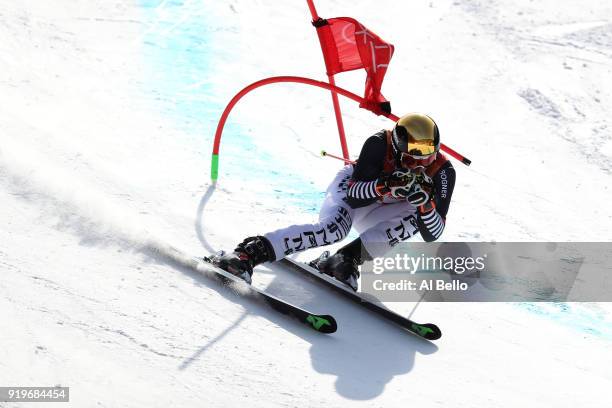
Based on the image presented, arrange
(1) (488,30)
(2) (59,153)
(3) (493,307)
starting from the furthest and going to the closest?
(1) (488,30) → (2) (59,153) → (3) (493,307)

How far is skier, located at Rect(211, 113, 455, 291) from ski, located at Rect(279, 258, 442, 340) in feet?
0.25

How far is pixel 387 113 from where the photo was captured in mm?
5777

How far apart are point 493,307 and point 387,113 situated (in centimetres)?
165

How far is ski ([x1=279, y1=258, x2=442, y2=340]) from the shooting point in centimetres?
469

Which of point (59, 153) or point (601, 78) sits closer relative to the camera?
point (59, 153)

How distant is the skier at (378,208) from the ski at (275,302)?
66 millimetres

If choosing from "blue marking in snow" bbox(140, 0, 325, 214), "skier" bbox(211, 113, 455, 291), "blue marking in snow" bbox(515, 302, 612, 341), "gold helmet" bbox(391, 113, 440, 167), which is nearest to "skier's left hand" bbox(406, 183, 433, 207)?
"skier" bbox(211, 113, 455, 291)

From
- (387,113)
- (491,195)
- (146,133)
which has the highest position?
(387,113)

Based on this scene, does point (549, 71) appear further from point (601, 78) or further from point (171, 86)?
point (171, 86)

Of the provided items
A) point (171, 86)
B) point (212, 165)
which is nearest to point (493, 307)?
point (212, 165)

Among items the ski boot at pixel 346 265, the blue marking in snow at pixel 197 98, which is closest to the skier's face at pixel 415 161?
the ski boot at pixel 346 265

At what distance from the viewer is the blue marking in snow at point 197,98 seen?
6961 millimetres

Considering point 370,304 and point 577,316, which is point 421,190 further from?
point 577,316

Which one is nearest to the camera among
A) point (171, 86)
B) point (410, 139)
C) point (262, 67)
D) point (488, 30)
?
point (410, 139)
